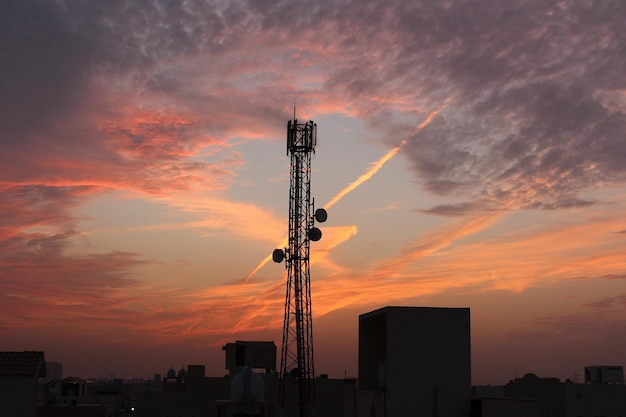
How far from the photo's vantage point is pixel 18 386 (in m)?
51.6

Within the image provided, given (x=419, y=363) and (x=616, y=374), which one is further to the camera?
(x=616, y=374)

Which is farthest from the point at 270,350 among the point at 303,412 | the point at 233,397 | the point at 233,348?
the point at 233,397

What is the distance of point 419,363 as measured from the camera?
4841 centimetres

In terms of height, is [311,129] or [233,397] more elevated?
[311,129]

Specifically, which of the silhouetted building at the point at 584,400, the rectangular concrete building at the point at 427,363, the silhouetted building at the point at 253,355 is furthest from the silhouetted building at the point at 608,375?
the rectangular concrete building at the point at 427,363

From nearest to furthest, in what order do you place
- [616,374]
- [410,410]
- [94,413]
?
[410,410], [94,413], [616,374]

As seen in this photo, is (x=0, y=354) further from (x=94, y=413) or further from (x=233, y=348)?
(x=233, y=348)

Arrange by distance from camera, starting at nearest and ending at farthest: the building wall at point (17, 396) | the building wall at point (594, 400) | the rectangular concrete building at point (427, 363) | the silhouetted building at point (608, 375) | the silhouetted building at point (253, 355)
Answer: the rectangular concrete building at point (427, 363) → the building wall at point (17, 396) → the building wall at point (594, 400) → the silhouetted building at point (253, 355) → the silhouetted building at point (608, 375)

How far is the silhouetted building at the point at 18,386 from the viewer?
5131 centimetres

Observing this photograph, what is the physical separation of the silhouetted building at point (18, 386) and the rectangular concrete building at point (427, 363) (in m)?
22.1

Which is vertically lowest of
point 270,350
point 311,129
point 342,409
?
point 342,409

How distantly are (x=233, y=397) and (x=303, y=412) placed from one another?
39.5 feet

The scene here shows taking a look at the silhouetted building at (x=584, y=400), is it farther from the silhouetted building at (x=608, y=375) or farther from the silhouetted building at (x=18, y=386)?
the silhouetted building at (x=18, y=386)

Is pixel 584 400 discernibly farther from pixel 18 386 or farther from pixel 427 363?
pixel 18 386
